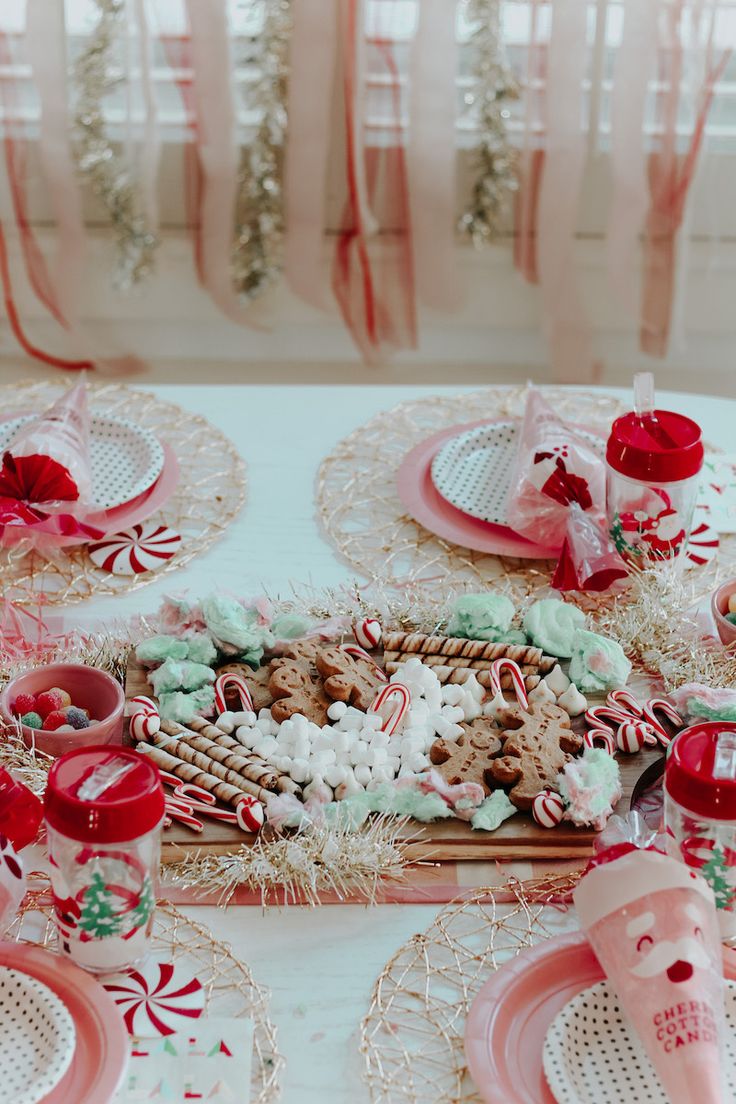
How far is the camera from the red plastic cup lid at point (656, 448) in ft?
4.30

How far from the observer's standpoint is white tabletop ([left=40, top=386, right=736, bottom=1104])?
0.91 metres

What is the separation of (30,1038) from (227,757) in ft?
1.00

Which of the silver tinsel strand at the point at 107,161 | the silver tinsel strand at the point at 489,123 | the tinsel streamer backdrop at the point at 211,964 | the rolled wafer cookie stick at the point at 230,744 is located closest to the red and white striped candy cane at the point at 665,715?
the rolled wafer cookie stick at the point at 230,744

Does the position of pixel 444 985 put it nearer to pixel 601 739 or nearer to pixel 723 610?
pixel 601 739

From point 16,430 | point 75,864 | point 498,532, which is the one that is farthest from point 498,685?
point 16,430

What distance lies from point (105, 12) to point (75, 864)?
2.14 metres

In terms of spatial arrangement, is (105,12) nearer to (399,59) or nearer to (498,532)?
(399,59)

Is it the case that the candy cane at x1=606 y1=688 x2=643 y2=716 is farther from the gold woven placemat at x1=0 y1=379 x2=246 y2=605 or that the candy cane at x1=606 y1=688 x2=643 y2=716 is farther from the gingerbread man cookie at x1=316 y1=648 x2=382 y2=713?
the gold woven placemat at x1=0 y1=379 x2=246 y2=605

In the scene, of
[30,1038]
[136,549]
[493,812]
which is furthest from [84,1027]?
[136,549]

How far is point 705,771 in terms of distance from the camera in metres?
0.94

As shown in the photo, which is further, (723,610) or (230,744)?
(723,610)

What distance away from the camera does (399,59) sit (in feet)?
8.89

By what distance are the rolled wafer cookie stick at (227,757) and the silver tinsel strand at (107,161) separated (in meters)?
1.86

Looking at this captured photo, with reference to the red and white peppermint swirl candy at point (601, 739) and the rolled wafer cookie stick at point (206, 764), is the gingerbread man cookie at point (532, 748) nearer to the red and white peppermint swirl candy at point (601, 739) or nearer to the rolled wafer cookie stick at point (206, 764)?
the red and white peppermint swirl candy at point (601, 739)
